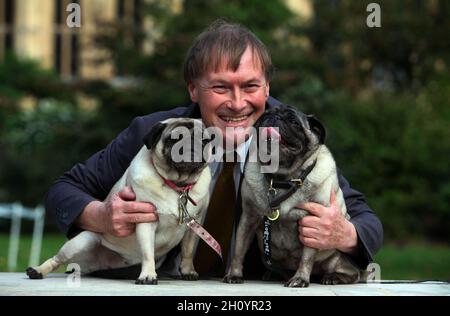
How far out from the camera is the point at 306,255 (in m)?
4.02

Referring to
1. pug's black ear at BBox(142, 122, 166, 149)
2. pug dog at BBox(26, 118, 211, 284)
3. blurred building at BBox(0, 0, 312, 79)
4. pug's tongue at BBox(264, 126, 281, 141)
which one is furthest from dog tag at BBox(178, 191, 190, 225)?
blurred building at BBox(0, 0, 312, 79)

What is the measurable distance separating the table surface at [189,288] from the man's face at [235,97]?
2.60 ft

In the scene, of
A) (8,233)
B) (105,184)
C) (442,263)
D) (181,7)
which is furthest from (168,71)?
(105,184)

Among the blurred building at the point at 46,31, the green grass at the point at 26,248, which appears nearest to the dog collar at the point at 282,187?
the green grass at the point at 26,248

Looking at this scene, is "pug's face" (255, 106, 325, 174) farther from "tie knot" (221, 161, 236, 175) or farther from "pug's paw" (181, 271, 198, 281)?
"pug's paw" (181, 271, 198, 281)

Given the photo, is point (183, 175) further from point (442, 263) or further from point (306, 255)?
point (442, 263)

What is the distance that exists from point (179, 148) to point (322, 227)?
75cm

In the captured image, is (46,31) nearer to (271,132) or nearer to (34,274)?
(34,274)

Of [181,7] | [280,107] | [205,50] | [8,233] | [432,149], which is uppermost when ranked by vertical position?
[181,7]

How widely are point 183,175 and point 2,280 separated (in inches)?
38.2

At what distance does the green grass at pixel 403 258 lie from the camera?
38.2 ft

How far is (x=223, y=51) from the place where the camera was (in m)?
4.35

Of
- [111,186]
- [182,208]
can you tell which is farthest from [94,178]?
[182,208]

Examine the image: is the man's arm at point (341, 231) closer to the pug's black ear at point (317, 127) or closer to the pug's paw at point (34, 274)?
the pug's black ear at point (317, 127)
